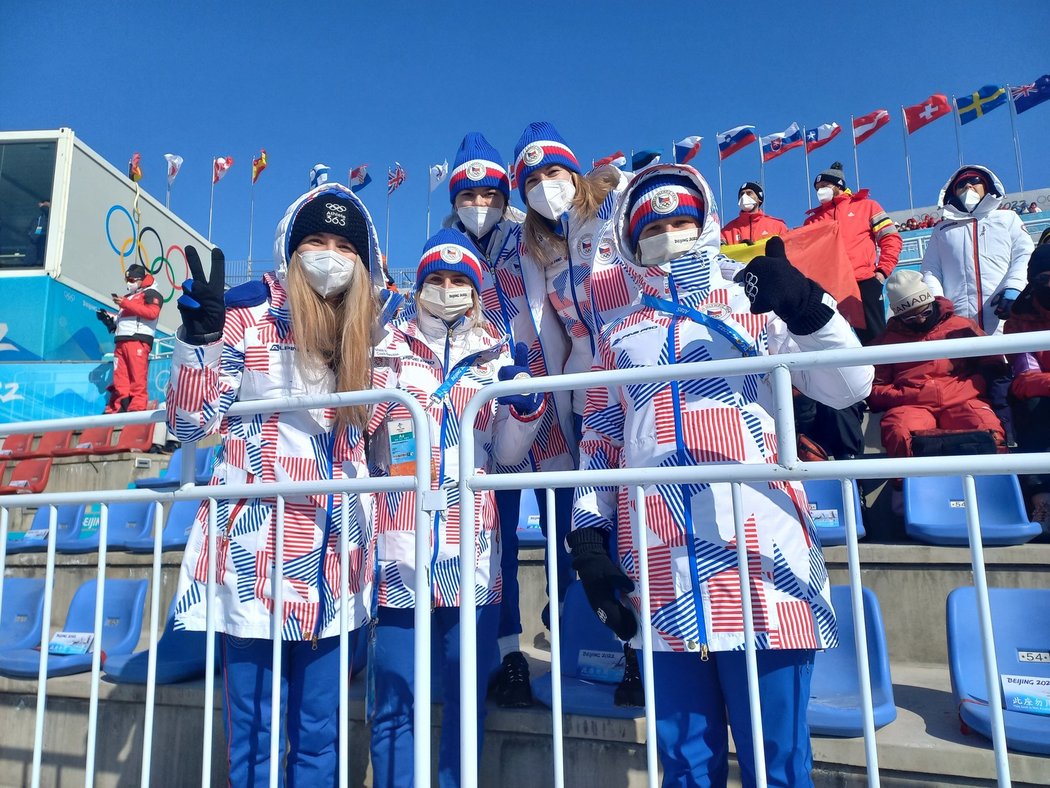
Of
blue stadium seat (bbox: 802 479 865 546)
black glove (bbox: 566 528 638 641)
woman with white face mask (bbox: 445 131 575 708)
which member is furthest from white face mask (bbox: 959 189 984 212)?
black glove (bbox: 566 528 638 641)

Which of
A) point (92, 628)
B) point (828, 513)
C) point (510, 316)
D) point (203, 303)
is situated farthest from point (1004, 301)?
point (92, 628)

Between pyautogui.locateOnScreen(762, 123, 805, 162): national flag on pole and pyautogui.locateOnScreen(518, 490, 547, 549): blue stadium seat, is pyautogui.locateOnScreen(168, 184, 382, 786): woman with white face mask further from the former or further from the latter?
pyautogui.locateOnScreen(762, 123, 805, 162): national flag on pole

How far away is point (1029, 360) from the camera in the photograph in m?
3.51

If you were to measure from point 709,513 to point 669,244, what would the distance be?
77 centimetres

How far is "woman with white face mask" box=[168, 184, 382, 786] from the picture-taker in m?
2.00

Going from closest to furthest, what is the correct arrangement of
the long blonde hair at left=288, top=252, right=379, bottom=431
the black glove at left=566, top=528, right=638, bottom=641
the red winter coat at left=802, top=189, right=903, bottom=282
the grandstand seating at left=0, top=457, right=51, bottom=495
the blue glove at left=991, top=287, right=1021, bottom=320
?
the black glove at left=566, top=528, right=638, bottom=641 → the long blonde hair at left=288, top=252, right=379, bottom=431 → the blue glove at left=991, top=287, right=1021, bottom=320 → the red winter coat at left=802, top=189, right=903, bottom=282 → the grandstand seating at left=0, top=457, right=51, bottom=495

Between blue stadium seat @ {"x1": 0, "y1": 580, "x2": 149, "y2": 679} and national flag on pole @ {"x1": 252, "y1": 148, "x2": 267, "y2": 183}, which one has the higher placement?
national flag on pole @ {"x1": 252, "y1": 148, "x2": 267, "y2": 183}

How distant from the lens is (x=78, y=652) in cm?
314

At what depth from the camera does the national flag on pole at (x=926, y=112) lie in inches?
706

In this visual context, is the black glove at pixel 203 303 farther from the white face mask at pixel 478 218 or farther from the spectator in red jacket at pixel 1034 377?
the spectator in red jacket at pixel 1034 377

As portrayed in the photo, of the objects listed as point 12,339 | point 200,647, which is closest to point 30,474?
point 200,647

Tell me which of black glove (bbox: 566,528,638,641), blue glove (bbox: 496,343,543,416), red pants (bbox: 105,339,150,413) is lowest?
black glove (bbox: 566,528,638,641)

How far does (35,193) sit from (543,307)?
50.8 feet

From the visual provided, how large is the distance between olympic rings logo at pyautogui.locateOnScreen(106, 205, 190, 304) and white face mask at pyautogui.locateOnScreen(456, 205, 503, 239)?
46.9 ft
